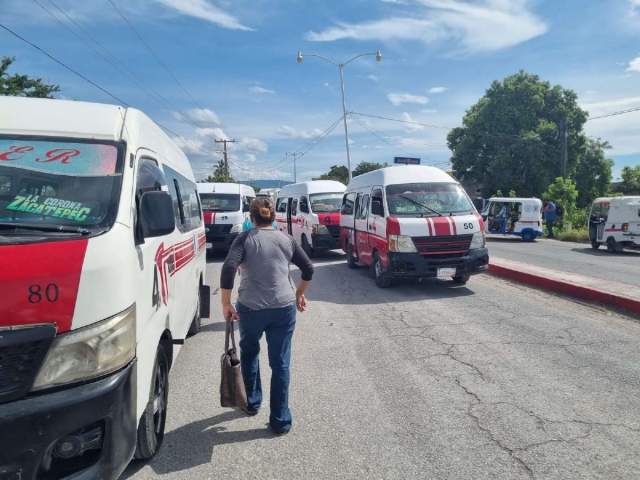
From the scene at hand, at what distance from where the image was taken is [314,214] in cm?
1541

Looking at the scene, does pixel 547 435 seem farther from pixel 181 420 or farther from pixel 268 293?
pixel 181 420

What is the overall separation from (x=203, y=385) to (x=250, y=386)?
1.04 metres

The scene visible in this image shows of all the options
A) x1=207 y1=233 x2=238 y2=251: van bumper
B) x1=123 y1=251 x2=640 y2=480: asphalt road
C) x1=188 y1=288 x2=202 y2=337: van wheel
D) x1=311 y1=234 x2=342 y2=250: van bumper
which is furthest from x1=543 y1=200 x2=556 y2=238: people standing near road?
x1=188 y1=288 x2=202 y2=337: van wheel

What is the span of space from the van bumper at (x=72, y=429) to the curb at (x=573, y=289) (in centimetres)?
737

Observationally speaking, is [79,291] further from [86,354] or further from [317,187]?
[317,187]

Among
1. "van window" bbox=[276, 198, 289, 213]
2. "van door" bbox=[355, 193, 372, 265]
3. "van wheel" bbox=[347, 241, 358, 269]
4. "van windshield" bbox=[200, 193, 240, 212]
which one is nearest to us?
"van door" bbox=[355, 193, 372, 265]

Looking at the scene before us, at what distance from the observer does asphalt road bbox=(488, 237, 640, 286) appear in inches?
473

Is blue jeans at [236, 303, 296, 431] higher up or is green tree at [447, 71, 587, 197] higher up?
green tree at [447, 71, 587, 197]

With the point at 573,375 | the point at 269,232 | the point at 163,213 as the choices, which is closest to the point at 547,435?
the point at 573,375

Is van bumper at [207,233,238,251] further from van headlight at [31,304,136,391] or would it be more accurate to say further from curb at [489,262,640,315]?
van headlight at [31,304,136,391]

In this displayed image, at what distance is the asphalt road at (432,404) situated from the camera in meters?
3.40

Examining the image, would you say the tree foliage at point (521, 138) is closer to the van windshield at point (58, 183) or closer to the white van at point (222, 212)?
the white van at point (222, 212)

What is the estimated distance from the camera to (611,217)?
17.9 metres

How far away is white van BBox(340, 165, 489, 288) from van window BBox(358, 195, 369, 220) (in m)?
0.02
